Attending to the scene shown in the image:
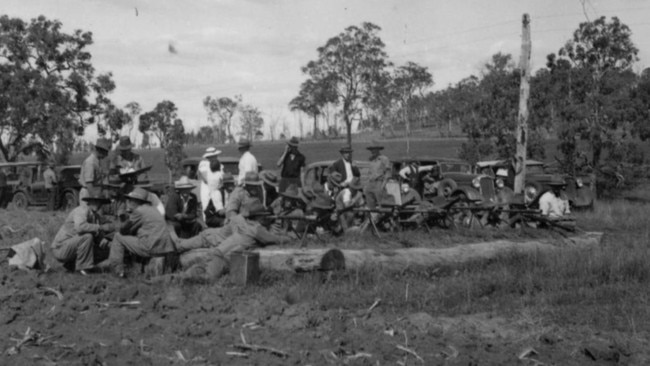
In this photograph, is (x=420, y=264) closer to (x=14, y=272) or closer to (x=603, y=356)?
(x=603, y=356)

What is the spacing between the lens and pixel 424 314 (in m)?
7.54

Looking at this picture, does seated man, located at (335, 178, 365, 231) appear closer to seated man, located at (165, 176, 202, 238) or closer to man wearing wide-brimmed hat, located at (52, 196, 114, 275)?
seated man, located at (165, 176, 202, 238)

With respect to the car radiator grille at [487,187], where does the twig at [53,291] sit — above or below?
below

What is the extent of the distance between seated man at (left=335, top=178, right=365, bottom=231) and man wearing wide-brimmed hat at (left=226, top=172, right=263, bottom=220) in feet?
4.25

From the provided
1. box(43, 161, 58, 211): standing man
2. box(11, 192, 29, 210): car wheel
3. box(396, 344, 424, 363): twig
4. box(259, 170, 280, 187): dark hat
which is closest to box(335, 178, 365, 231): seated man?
box(259, 170, 280, 187): dark hat

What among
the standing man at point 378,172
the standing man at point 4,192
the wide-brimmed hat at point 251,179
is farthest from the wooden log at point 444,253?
the standing man at point 4,192

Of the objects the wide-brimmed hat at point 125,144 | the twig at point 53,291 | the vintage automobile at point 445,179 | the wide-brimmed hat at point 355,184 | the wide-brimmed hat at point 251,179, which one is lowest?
the twig at point 53,291

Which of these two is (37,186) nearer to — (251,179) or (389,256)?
(251,179)

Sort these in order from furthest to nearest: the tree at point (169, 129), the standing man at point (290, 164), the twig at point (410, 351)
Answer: the tree at point (169, 129), the standing man at point (290, 164), the twig at point (410, 351)

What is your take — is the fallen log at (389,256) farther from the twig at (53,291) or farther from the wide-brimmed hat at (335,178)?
the wide-brimmed hat at (335,178)

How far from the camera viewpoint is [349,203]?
11.9 metres

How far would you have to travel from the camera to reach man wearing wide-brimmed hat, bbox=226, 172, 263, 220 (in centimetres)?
1043

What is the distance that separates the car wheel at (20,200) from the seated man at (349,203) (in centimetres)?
1284

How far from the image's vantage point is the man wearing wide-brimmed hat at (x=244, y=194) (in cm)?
1043
